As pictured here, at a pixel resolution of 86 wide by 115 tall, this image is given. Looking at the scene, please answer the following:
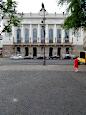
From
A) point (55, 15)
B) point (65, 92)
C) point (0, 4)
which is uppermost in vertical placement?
point (55, 15)

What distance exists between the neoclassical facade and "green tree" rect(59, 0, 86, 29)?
44.1m

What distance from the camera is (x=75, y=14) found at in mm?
30641

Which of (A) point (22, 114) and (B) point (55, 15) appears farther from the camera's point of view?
(B) point (55, 15)

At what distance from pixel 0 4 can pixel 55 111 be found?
24.5 feet

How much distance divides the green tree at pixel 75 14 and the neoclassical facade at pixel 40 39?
4407 cm

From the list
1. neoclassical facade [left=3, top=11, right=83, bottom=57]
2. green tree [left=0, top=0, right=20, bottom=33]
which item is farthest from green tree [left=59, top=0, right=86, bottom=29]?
neoclassical facade [left=3, top=11, right=83, bottom=57]

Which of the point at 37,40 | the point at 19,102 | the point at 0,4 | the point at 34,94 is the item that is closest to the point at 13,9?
the point at 0,4

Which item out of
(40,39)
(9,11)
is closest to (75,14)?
(9,11)

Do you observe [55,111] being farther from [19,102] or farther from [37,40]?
[37,40]

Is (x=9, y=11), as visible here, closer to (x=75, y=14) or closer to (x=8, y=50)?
(x=75, y=14)

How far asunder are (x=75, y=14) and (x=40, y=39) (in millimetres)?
48201

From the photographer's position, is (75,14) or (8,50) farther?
(8,50)

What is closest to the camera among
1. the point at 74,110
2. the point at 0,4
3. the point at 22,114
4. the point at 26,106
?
the point at 22,114

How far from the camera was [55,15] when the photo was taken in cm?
7881
